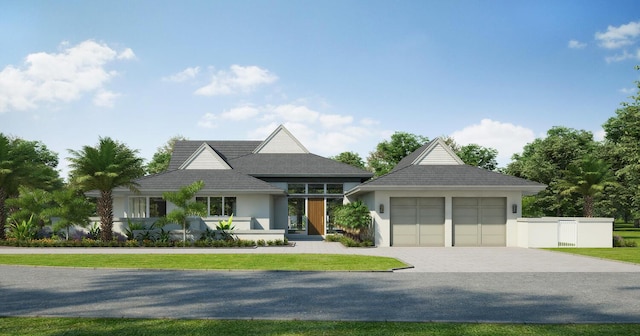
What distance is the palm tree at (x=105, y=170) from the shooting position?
24.6m

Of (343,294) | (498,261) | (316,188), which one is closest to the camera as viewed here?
(343,294)

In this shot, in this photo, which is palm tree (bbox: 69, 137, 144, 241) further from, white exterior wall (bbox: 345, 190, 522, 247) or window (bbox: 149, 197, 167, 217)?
white exterior wall (bbox: 345, 190, 522, 247)

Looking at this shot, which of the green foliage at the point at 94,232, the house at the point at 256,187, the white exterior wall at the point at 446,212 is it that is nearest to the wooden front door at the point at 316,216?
the house at the point at 256,187

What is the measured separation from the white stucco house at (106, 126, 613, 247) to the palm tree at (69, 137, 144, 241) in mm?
1485

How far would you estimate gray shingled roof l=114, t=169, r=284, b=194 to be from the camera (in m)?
27.7

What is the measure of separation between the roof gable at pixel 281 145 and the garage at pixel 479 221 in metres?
15.4

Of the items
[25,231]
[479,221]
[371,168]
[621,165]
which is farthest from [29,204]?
[621,165]

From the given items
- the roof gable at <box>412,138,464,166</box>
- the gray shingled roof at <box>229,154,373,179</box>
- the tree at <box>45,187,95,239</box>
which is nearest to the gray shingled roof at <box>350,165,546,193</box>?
the roof gable at <box>412,138,464,166</box>

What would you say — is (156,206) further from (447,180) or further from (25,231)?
(447,180)

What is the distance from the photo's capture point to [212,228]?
86.0ft

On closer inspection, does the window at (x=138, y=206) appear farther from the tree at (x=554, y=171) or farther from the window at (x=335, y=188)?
the tree at (x=554, y=171)

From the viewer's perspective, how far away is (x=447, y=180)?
2527 cm

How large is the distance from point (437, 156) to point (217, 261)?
16.6 metres

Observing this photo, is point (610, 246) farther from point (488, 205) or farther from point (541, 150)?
point (541, 150)
